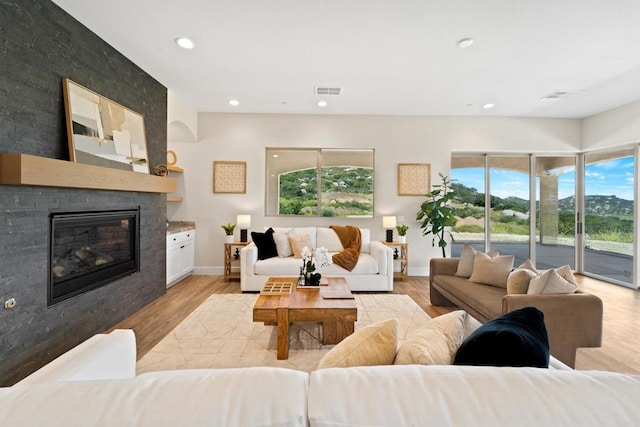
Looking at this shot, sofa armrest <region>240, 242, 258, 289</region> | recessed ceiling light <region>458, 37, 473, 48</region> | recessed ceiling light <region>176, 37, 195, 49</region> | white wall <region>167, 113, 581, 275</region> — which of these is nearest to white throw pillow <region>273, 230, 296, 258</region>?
sofa armrest <region>240, 242, 258, 289</region>

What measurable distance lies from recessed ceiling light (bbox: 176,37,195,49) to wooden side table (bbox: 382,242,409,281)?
371 centimetres

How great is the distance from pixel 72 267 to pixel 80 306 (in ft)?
1.16

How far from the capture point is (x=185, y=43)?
285 centimetres

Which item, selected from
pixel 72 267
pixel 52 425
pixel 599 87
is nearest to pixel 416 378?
pixel 52 425

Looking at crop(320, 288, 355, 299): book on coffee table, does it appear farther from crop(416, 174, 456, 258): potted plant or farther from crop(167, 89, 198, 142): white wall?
crop(167, 89, 198, 142): white wall

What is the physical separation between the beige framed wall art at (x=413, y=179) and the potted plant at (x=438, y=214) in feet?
0.54

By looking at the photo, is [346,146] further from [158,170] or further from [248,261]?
[158,170]

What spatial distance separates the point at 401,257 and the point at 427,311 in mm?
1445

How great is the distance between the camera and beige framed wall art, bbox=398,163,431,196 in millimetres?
5160

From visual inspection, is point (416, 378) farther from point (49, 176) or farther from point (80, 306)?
point (80, 306)

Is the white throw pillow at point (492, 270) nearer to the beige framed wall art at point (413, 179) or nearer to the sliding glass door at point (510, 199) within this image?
the beige framed wall art at point (413, 179)

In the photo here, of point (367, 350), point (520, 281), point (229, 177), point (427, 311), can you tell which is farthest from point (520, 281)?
point (229, 177)

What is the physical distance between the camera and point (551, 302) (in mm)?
2068

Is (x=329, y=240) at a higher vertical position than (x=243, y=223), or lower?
lower
